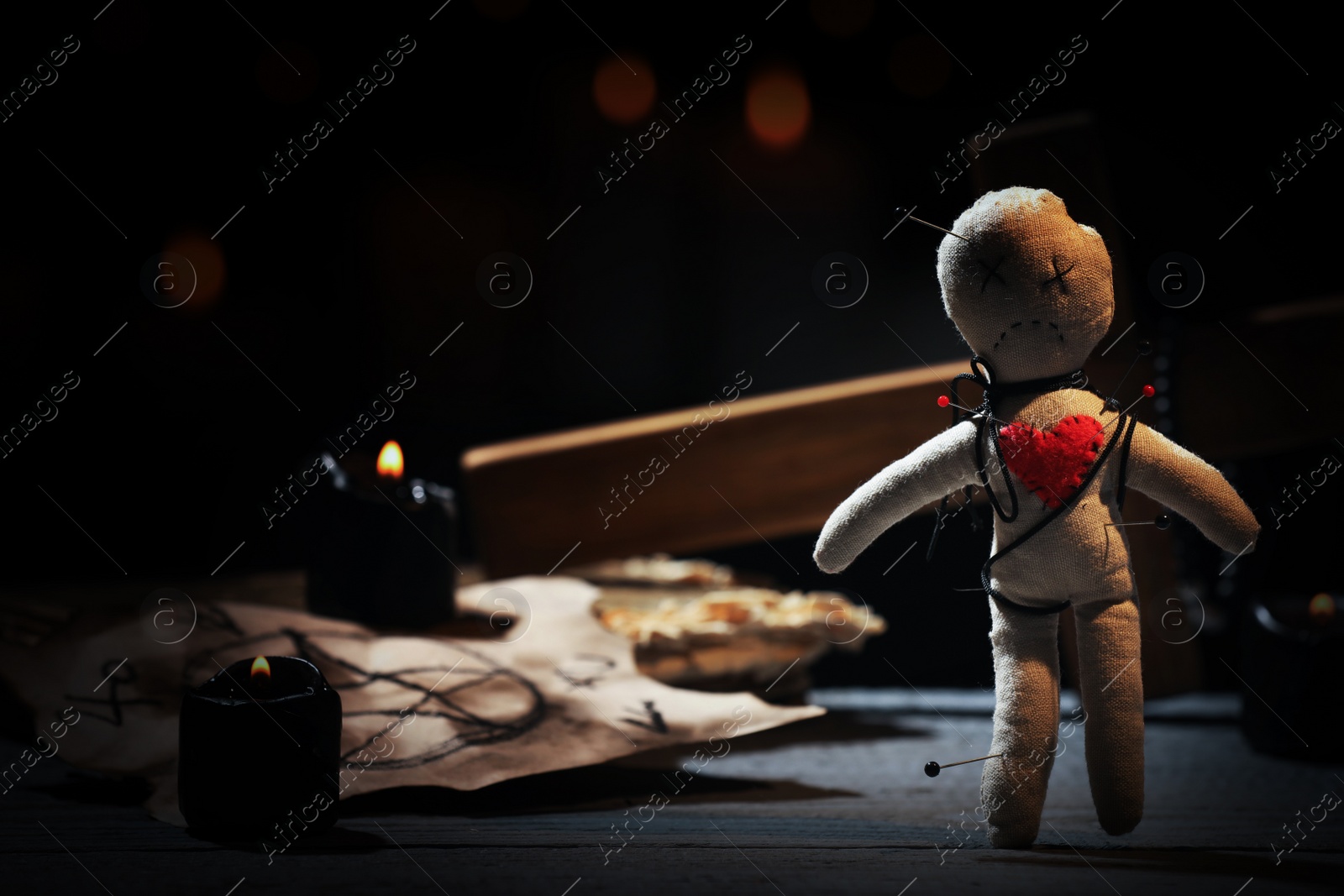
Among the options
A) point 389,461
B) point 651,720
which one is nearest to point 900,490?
point 651,720

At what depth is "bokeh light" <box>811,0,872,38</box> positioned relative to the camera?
1445 millimetres

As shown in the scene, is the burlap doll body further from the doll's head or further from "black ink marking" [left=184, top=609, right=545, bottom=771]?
"black ink marking" [left=184, top=609, right=545, bottom=771]

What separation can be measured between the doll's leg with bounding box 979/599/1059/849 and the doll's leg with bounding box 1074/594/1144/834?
0.03 metres

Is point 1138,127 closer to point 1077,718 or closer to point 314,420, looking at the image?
point 1077,718

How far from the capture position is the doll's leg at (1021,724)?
2.50ft

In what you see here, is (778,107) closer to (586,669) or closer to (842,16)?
(842,16)

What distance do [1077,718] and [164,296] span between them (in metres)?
1.35

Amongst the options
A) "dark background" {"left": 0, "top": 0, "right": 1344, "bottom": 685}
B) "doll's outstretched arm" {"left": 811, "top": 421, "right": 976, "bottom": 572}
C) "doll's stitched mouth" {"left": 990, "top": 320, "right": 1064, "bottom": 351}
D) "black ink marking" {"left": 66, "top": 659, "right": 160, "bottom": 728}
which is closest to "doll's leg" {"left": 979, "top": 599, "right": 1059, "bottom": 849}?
"doll's outstretched arm" {"left": 811, "top": 421, "right": 976, "bottom": 572}

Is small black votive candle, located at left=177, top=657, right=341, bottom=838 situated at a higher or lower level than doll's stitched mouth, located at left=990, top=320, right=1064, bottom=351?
higher

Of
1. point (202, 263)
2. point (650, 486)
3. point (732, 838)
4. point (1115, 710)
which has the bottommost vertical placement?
point (1115, 710)

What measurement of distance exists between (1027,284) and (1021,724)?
33 centimetres

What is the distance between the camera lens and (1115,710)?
2.54 ft

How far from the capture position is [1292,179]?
1.41m

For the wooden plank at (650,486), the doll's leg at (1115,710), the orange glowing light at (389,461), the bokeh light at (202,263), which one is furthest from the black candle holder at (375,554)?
the doll's leg at (1115,710)
